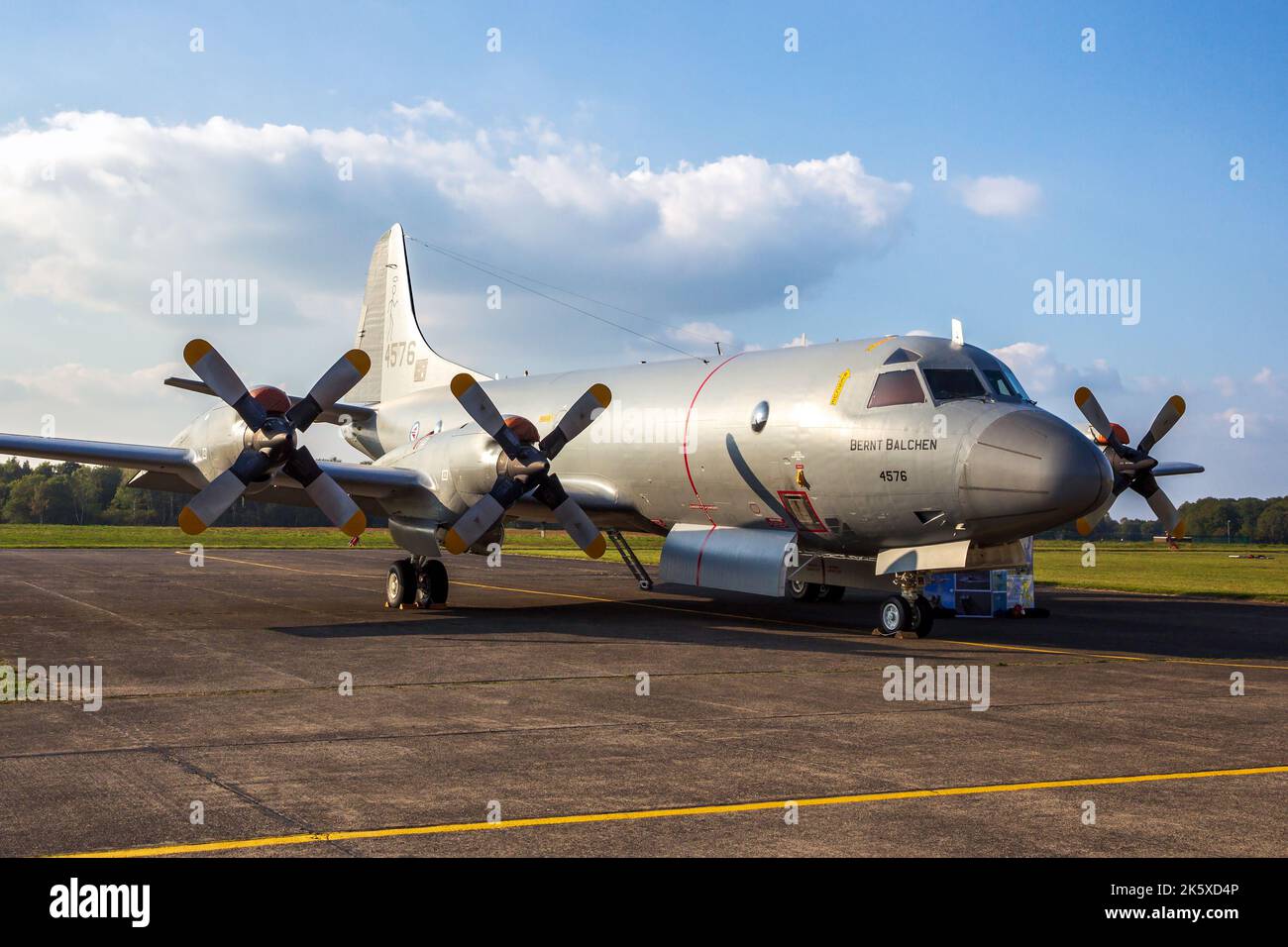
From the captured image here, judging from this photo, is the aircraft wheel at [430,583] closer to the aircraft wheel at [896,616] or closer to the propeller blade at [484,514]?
the propeller blade at [484,514]

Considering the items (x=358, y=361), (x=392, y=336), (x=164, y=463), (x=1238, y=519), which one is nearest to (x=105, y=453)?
(x=164, y=463)

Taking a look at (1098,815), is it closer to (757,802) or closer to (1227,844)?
(1227,844)

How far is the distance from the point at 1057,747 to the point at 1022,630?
37.8 ft

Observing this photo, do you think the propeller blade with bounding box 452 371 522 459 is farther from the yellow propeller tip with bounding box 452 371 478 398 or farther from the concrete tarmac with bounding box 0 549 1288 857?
the concrete tarmac with bounding box 0 549 1288 857

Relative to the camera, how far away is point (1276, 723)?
11.2 meters

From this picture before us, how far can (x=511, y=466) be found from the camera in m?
19.4

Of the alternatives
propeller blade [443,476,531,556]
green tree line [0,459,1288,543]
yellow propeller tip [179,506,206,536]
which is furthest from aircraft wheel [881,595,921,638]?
green tree line [0,459,1288,543]

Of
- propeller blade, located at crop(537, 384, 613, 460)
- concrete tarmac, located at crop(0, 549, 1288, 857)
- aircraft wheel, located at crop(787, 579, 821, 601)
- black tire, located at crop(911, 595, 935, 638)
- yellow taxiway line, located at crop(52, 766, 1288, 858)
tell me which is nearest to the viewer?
yellow taxiway line, located at crop(52, 766, 1288, 858)

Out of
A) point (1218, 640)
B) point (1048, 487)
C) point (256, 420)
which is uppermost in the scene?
point (256, 420)

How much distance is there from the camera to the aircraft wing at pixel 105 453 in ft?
63.8

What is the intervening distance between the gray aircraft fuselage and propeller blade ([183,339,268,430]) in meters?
3.81

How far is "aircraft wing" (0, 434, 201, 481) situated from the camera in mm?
19438

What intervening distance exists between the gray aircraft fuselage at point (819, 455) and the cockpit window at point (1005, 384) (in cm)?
4
